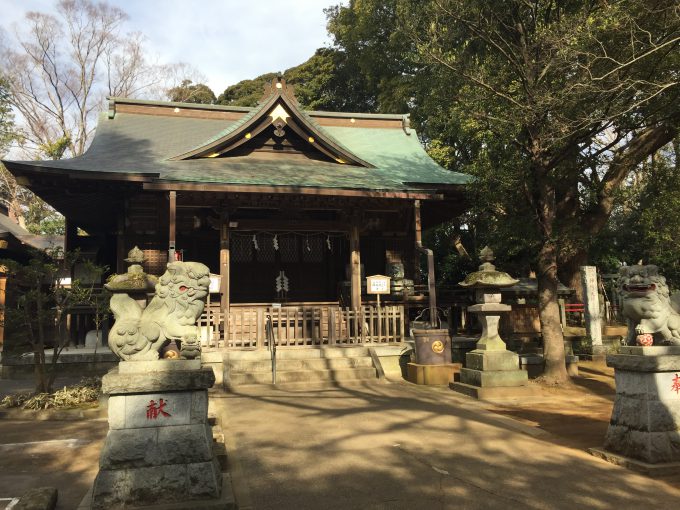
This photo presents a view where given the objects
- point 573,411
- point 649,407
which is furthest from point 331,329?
point 649,407

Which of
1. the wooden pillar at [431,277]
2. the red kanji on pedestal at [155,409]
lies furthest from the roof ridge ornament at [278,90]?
the red kanji on pedestal at [155,409]

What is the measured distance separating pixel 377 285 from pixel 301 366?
2.90m

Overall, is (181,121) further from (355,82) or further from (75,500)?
(355,82)

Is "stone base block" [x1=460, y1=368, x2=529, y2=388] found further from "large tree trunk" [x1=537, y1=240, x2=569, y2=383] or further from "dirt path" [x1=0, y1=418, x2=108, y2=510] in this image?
"dirt path" [x1=0, y1=418, x2=108, y2=510]

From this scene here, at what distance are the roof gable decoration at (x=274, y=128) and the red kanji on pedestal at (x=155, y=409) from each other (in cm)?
1043

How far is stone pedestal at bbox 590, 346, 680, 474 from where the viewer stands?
506cm

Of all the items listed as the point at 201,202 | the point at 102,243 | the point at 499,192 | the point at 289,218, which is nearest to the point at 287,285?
the point at 289,218

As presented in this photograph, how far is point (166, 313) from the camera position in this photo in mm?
4406

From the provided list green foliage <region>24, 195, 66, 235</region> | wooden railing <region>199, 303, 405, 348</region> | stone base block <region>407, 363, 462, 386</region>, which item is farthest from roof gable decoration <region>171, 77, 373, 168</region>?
green foliage <region>24, 195, 66, 235</region>

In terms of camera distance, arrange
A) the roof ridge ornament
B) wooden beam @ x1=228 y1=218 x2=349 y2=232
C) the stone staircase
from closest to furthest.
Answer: the stone staircase
wooden beam @ x1=228 y1=218 x2=349 y2=232
the roof ridge ornament

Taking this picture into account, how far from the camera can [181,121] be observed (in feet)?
58.4

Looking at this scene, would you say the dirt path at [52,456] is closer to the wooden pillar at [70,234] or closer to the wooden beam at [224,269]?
the wooden beam at [224,269]

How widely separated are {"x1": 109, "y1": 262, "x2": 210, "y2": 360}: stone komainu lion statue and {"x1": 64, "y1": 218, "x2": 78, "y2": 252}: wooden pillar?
11.7m

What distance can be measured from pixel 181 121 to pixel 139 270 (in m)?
14.3
